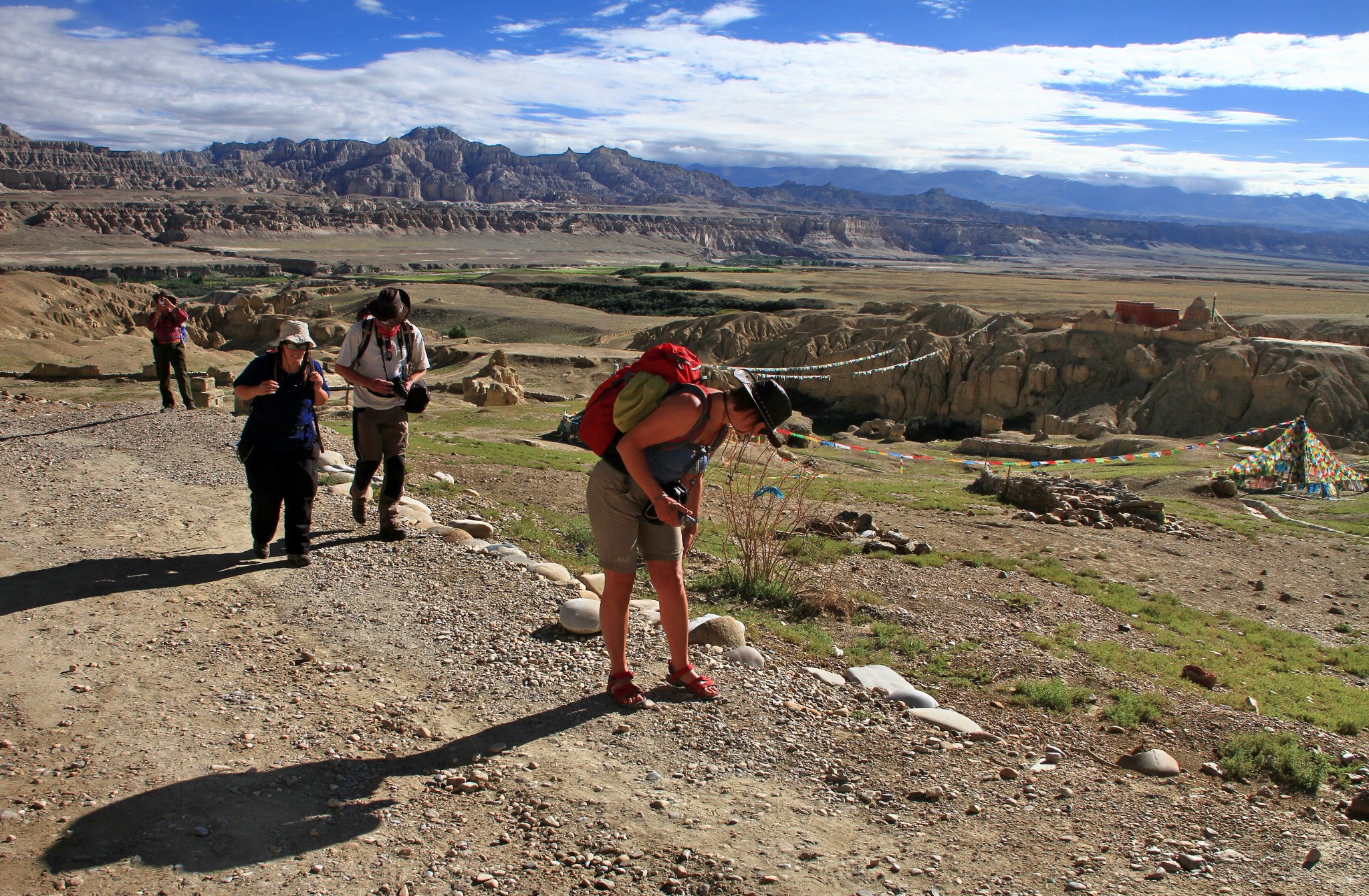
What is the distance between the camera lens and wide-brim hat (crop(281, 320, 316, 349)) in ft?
20.6

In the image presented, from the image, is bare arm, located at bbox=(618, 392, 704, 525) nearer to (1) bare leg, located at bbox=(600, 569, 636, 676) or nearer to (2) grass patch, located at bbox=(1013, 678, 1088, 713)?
(1) bare leg, located at bbox=(600, 569, 636, 676)

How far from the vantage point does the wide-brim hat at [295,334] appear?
Result: 627cm

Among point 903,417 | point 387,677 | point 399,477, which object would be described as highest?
point 399,477

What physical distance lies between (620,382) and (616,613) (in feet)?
3.81

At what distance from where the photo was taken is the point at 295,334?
638cm

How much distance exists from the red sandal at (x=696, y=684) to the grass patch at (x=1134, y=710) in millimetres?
2499

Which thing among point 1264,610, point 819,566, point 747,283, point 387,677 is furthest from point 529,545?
point 747,283

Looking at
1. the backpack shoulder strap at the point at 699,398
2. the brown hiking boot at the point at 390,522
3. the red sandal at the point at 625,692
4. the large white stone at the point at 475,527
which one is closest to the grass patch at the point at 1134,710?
the red sandal at the point at 625,692

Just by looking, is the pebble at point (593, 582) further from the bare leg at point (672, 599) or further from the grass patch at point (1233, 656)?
the grass patch at point (1233, 656)

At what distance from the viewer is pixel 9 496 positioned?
310 inches

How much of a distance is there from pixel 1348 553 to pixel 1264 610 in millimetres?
4719

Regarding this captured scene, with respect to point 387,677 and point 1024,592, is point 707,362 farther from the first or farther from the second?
point 387,677

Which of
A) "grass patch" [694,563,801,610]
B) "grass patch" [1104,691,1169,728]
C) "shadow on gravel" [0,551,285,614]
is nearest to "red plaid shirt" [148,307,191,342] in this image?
"shadow on gravel" [0,551,285,614]

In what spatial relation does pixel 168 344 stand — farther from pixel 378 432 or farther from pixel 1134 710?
pixel 1134 710
